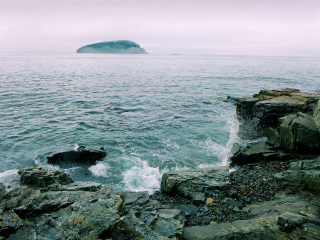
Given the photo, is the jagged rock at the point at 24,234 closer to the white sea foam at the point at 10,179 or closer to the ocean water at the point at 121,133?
the white sea foam at the point at 10,179

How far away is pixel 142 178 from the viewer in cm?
1492

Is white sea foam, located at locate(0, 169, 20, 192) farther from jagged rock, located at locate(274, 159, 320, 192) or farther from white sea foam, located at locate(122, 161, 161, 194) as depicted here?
jagged rock, located at locate(274, 159, 320, 192)

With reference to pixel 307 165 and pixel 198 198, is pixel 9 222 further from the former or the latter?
pixel 307 165

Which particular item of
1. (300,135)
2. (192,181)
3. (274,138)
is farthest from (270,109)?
(192,181)

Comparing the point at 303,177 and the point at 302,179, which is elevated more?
the point at 303,177

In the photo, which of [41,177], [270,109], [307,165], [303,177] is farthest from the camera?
[270,109]

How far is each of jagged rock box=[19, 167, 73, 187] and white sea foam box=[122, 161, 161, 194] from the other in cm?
421

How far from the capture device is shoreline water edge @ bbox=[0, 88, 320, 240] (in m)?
7.54

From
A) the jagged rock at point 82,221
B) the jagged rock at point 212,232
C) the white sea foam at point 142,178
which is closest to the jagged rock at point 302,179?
the jagged rock at point 212,232

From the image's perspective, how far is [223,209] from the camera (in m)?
10.5

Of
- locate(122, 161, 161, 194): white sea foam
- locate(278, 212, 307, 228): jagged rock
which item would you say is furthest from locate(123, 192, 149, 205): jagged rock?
locate(278, 212, 307, 228): jagged rock

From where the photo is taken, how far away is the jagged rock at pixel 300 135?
14.8 metres

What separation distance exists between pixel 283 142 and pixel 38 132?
23980mm

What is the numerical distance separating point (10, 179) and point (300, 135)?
20.5 meters
